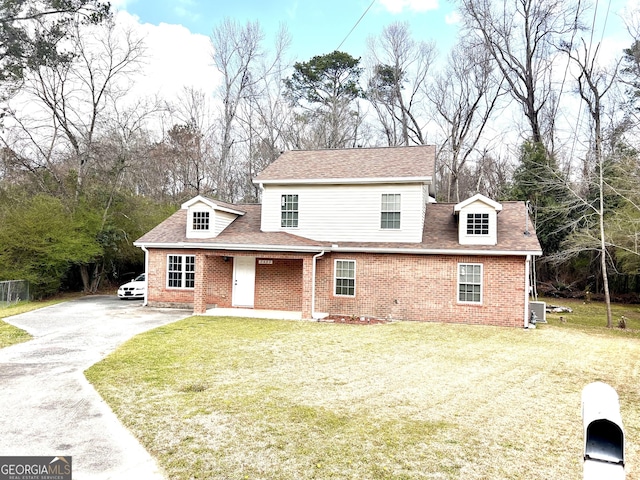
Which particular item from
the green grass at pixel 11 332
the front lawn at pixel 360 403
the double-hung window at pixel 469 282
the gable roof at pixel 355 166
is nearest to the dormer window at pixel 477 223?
the double-hung window at pixel 469 282

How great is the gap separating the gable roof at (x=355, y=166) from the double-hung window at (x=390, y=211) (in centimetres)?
68

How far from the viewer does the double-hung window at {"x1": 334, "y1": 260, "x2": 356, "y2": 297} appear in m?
15.4

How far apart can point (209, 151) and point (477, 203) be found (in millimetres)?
23074

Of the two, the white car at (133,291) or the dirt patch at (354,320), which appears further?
the white car at (133,291)

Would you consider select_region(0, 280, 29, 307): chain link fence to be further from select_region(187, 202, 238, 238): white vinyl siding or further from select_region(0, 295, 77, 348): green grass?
select_region(187, 202, 238, 238): white vinyl siding

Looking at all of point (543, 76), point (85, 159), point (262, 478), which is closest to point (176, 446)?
point (262, 478)

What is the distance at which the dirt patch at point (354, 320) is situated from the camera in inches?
561

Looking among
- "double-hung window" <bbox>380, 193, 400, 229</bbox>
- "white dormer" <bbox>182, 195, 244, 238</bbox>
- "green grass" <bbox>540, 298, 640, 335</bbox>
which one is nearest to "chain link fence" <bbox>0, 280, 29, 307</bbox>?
"white dormer" <bbox>182, 195, 244, 238</bbox>

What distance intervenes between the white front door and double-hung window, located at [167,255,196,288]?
5.81 feet

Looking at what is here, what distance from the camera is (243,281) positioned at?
54.1 feet

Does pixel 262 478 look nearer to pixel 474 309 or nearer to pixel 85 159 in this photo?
pixel 474 309

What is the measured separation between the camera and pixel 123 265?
2605 centimetres

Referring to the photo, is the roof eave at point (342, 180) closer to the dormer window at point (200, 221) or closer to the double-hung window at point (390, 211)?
the double-hung window at point (390, 211)

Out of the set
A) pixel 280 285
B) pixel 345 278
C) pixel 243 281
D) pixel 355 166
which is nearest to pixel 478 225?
pixel 345 278
